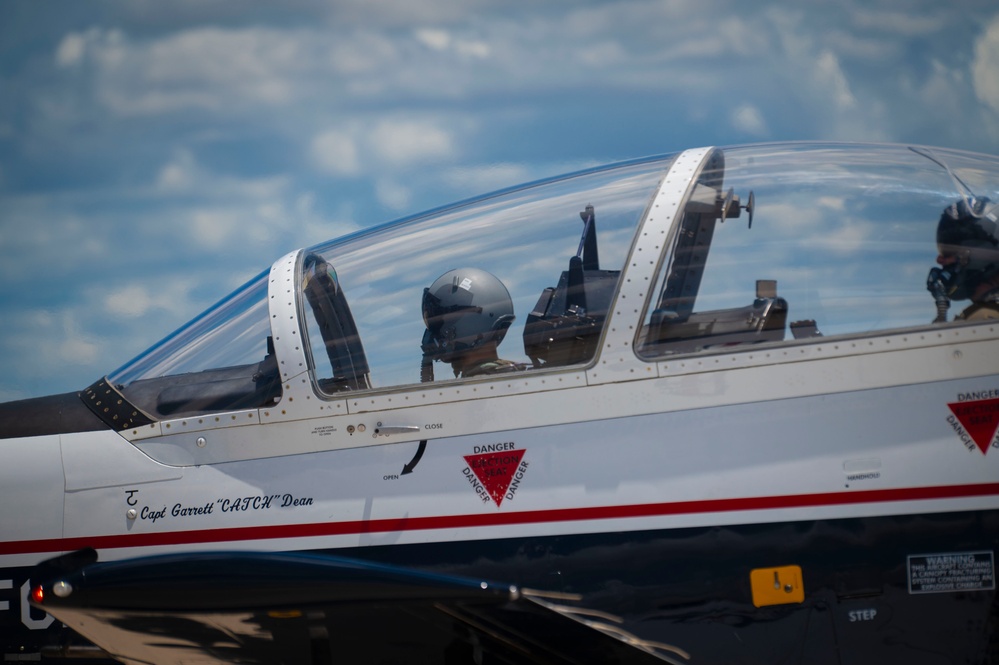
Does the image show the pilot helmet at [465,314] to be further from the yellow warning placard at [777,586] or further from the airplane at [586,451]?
the yellow warning placard at [777,586]

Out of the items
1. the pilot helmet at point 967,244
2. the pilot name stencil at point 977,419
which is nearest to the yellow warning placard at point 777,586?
the pilot name stencil at point 977,419

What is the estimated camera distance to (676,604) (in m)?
2.98

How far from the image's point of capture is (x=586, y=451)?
3078 mm

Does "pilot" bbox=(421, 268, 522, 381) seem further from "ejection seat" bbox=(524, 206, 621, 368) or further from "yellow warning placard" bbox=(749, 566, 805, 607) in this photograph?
"yellow warning placard" bbox=(749, 566, 805, 607)

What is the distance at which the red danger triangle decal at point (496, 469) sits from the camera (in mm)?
3109

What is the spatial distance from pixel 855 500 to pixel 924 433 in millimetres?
326

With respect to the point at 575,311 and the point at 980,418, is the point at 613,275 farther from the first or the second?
the point at 980,418

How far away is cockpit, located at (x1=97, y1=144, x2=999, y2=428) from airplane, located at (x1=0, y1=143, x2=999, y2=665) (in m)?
0.01

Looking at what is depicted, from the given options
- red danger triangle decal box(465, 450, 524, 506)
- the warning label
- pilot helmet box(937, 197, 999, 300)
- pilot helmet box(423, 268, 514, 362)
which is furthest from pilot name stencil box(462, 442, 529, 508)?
pilot helmet box(937, 197, 999, 300)

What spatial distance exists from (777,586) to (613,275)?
129 centimetres

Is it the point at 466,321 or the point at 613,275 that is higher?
the point at 613,275

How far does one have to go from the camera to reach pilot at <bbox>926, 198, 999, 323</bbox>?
316 centimetres

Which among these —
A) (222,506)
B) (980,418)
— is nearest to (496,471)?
(222,506)

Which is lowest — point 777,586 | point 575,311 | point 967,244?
point 777,586
